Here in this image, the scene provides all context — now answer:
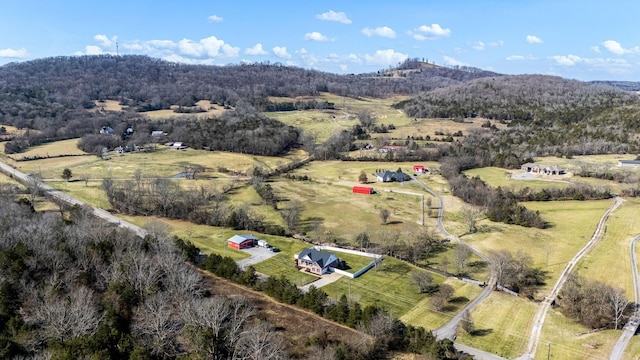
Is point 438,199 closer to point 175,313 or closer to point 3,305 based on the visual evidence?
point 175,313

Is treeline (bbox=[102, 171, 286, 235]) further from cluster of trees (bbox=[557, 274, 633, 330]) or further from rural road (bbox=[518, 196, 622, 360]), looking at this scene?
cluster of trees (bbox=[557, 274, 633, 330])

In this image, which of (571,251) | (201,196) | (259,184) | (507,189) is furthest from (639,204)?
(201,196)

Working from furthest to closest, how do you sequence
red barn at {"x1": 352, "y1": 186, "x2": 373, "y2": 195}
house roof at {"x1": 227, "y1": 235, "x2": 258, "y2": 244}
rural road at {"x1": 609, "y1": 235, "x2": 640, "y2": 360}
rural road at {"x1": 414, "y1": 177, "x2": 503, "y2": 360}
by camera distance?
red barn at {"x1": 352, "y1": 186, "x2": 373, "y2": 195} < house roof at {"x1": 227, "y1": 235, "x2": 258, "y2": 244} < rural road at {"x1": 609, "y1": 235, "x2": 640, "y2": 360} < rural road at {"x1": 414, "y1": 177, "x2": 503, "y2": 360}

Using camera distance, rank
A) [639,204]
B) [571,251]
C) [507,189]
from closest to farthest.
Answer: [571,251] < [639,204] < [507,189]

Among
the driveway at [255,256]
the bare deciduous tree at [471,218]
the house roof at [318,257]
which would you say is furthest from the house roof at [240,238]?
the bare deciduous tree at [471,218]

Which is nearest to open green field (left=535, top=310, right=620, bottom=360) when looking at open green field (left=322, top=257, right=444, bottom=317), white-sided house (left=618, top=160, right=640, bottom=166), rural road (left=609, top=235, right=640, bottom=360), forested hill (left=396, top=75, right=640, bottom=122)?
rural road (left=609, top=235, right=640, bottom=360)
